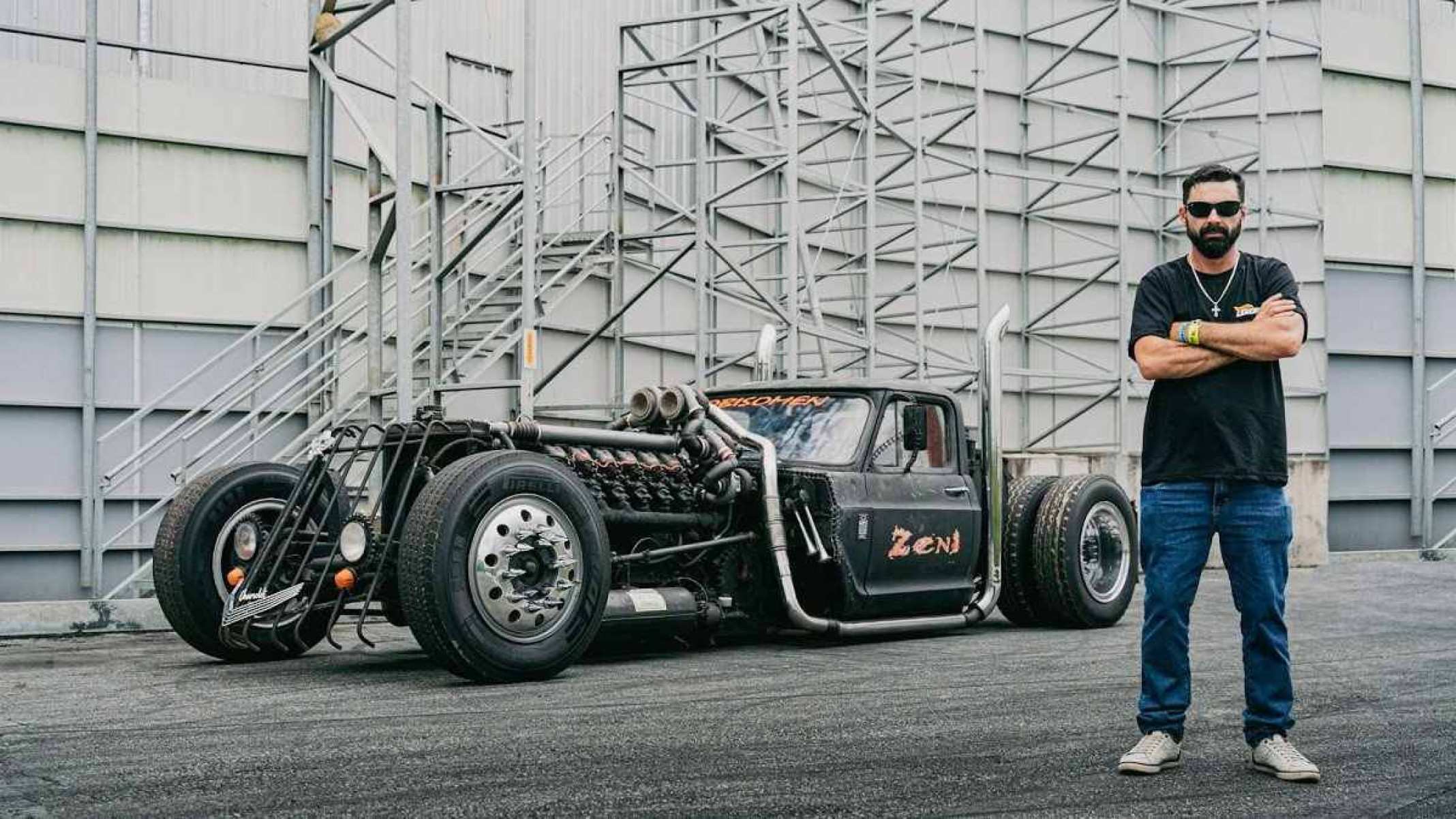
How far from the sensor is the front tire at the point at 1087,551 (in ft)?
34.3

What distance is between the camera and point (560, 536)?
7.50m

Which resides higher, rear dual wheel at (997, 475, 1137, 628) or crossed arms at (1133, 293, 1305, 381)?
crossed arms at (1133, 293, 1305, 381)

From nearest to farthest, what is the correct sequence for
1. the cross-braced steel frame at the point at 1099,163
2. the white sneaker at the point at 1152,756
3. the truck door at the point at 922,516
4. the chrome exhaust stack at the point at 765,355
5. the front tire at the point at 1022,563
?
the white sneaker at the point at 1152,756 < the truck door at the point at 922,516 < the front tire at the point at 1022,563 < the chrome exhaust stack at the point at 765,355 < the cross-braced steel frame at the point at 1099,163

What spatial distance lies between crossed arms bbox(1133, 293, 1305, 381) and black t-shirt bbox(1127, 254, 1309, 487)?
0.13 ft

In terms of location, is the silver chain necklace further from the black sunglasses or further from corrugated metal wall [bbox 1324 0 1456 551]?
corrugated metal wall [bbox 1324 0 1456 551]

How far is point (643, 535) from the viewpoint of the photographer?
857 centimetres

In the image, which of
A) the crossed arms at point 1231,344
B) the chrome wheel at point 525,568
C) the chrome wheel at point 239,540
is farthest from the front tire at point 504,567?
the crossed arms at point 1231,344

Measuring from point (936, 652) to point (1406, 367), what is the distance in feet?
60.5

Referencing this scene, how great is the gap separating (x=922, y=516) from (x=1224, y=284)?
14.4ft

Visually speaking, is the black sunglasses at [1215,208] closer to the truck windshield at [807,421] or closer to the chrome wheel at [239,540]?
the truck windshield at [807,421]

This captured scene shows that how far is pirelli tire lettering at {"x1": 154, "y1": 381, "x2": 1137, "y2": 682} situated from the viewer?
730cm

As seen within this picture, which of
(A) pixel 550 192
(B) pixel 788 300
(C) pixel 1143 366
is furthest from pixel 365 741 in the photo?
(A) pixel 550 192

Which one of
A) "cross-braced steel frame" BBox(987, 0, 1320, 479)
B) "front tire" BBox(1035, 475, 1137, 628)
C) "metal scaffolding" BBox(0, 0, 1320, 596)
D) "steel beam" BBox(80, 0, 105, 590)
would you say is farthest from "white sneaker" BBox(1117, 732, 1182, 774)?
"cross-braced steel frame" BBox(987, 0, 1320, 479)

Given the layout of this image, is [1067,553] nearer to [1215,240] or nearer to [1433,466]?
[1215,240]
